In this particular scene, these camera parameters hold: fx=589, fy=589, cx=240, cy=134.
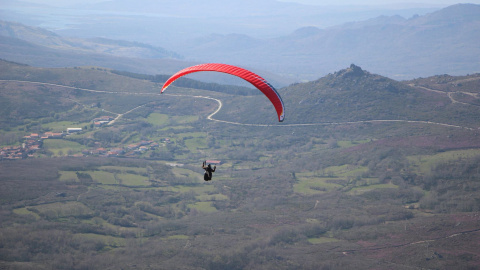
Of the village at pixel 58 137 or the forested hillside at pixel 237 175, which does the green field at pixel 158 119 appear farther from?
the village at pixel 58 137

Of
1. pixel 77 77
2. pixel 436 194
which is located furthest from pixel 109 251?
pixel 77 77

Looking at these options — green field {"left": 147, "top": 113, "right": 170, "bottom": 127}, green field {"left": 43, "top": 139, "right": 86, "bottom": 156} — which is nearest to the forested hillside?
green field {"left": 43, "top": 139, "right": 86, "bottom": 156}

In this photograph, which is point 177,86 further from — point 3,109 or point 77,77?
point 3,109

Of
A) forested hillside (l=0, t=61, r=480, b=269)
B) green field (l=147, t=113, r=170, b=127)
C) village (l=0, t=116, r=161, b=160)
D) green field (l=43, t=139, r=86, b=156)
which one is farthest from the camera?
green field (l=147, t=113, r=170, b=127)

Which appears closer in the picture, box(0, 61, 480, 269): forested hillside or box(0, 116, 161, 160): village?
box(0, 61, 480, 269): forested hillside

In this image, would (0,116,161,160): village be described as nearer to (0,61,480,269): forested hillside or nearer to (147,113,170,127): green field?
(0,61,480,269): forested hillside

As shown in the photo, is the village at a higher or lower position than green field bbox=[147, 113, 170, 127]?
lower

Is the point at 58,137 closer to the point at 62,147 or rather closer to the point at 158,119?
the point at 62,147

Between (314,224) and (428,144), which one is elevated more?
(428,144)
